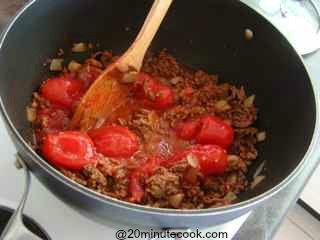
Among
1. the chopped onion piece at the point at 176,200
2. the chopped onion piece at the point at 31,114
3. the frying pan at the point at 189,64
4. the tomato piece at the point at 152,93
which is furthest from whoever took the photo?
the tomato piece at the point at 152,93

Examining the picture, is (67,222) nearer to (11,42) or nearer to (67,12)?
(11,42)

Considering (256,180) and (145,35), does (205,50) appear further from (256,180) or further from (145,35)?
(256,180)

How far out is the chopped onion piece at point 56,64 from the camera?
1069 millimetres

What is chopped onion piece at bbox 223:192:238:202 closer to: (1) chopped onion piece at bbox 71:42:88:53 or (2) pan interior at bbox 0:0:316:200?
(2) pan interior at bbox 0:0:316:200

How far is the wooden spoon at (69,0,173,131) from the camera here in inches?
38.9

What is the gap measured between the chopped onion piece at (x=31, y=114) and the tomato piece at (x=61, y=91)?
46 millimetres

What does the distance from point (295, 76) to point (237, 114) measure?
166 mm

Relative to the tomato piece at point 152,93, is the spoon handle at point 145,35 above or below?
above

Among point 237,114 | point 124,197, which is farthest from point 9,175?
point 237,114

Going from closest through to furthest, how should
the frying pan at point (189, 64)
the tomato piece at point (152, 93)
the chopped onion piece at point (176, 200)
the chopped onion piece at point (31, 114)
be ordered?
the frying pan at point (189, 64) < the chopped onion piece at point (176, 200) < the chopped onion piece at point (31, 114) < the tomato piece at point (152, 93)

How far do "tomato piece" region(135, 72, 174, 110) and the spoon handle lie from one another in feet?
0.25

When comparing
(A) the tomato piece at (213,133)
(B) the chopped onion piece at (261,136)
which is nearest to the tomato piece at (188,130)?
(A) the tomato piece at (213,133)

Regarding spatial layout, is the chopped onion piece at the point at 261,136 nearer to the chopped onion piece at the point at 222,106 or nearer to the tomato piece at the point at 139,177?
the chopped onion piece at the point at 222,106

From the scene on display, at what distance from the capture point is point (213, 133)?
1019mm
